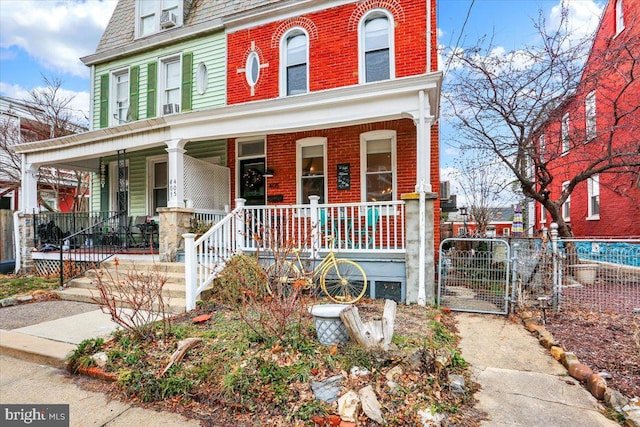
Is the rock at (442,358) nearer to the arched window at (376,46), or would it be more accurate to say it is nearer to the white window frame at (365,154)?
the white window frame at (365,154)

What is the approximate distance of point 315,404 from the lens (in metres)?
2.66

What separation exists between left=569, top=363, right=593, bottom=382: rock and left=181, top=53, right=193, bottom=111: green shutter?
1001 cm

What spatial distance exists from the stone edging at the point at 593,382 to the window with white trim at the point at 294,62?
7266 mm

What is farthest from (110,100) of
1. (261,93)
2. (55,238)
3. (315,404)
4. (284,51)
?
(315,404)

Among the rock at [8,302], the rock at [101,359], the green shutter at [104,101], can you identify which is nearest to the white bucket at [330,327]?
the rock at [101,359]

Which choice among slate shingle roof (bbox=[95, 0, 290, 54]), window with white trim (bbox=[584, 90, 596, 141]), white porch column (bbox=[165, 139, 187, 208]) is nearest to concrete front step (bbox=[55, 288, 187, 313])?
white porch column (bbox=[165, 139, 187, 208])

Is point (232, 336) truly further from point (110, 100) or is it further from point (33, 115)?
point (33, 115)

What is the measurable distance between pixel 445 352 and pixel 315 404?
5.12 feet

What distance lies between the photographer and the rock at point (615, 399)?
2680 mm

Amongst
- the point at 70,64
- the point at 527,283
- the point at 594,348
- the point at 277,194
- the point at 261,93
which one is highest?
the point at 70,64

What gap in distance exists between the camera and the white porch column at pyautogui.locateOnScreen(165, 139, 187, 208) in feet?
23.1

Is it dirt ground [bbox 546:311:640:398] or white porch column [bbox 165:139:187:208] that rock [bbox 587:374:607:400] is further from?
white porch column [bbox 165:139:187:208]

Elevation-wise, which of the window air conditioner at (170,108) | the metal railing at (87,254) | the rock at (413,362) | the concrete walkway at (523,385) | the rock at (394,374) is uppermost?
the window air conditioner at (170,108)

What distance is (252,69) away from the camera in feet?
29.7
